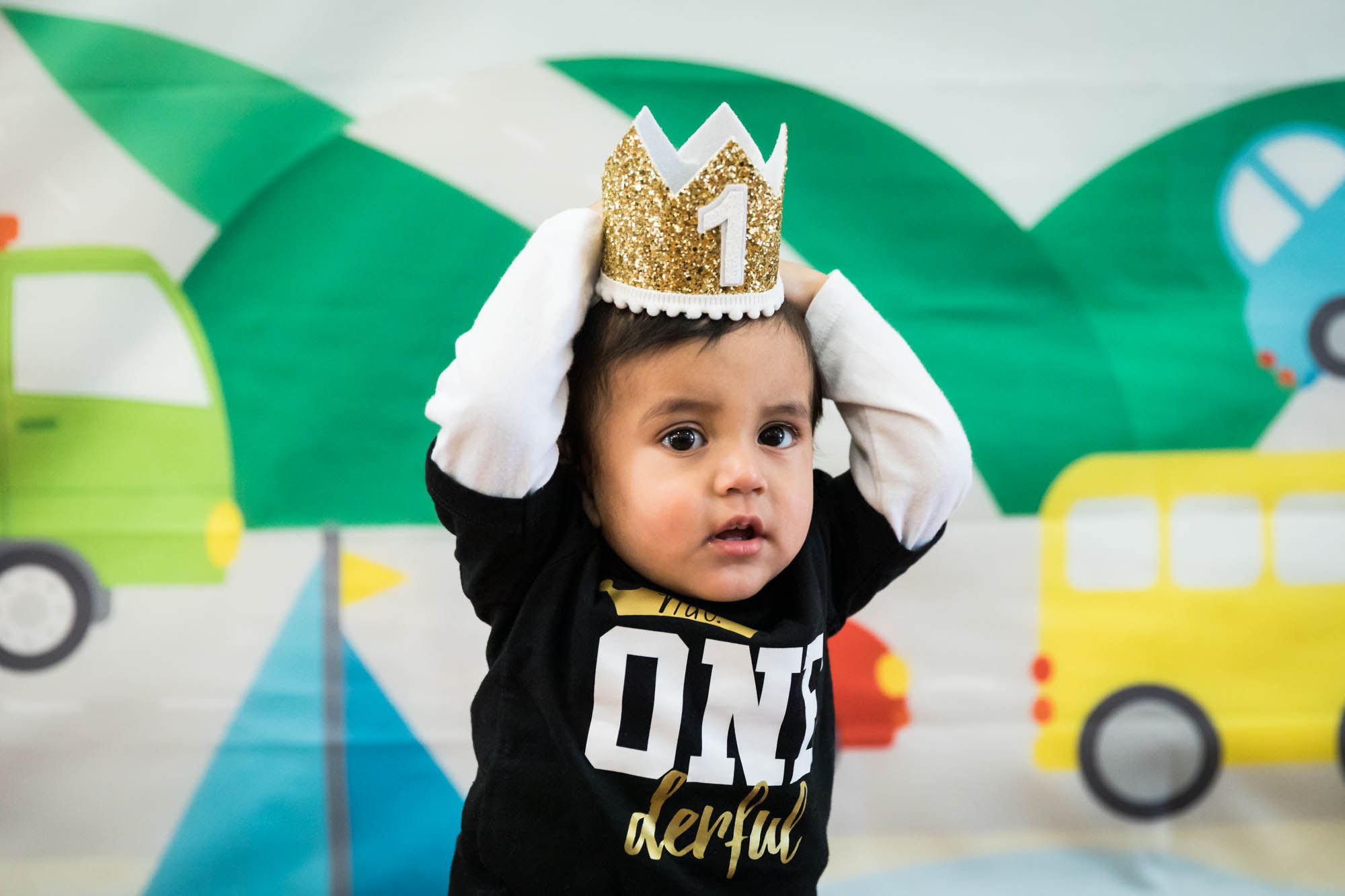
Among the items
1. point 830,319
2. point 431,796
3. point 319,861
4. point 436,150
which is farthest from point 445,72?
point 319,861

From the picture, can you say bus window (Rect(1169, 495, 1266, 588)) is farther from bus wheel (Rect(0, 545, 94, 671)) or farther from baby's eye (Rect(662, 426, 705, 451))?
bus wheel (Rect(0, 545, 94, 671))

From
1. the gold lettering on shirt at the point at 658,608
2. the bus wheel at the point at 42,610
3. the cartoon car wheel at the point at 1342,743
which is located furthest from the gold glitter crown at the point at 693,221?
the cartoon car wheel at the point at 1342,743

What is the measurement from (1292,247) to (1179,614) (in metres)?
0.53

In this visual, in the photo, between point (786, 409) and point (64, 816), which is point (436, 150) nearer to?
point (786, 409)

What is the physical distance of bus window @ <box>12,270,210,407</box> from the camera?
147 centimetres

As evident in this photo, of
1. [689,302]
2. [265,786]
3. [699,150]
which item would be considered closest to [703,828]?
→ [689,302]

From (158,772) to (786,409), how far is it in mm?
1082

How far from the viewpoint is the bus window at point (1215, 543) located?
5.14ft

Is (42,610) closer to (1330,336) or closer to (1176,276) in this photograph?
(1176,276)

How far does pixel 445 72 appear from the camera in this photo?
1473mm

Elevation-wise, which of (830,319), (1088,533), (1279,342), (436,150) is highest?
(436,150)

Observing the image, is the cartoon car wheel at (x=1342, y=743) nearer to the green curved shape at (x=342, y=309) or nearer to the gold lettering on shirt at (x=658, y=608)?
the gold lettering on shirt at (x=658, y=608)

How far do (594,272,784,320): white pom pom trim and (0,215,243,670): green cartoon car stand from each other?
0.84 meters

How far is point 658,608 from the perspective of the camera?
0.91 meters
